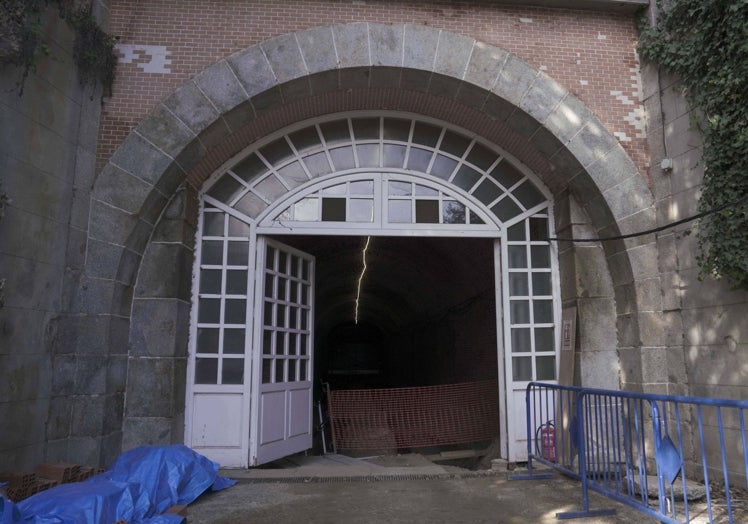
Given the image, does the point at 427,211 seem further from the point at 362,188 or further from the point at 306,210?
the point at 306,210

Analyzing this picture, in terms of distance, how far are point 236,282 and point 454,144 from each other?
3.70 metres

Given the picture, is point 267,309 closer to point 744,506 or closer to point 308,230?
point 308,230

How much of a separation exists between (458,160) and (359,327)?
23.1 metres

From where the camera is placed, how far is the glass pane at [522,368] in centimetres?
741

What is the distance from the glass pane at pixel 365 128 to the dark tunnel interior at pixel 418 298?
2039mm

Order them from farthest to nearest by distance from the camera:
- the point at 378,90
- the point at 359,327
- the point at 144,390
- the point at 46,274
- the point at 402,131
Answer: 1. the point at 359,327
2. the point at 402,131
3. the point at 378,90
4. the point at 144,390
5. the point at 46,274

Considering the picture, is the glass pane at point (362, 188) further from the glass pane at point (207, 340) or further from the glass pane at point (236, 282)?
the glass pane at point (207, 340)

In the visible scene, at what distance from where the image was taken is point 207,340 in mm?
7082

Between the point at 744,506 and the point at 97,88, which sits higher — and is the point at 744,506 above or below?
below

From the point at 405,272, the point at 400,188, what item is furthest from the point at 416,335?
the point at 400,188

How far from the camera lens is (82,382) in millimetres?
6000

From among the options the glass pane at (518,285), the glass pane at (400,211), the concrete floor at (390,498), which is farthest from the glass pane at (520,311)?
the concrete floor at (390,498)

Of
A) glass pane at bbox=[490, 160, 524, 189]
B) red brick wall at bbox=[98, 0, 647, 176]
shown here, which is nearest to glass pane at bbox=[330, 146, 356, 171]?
red brick wall at bbox=[98, 0, 647, 176]

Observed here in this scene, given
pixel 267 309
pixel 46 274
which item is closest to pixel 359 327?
pixel 267 309
